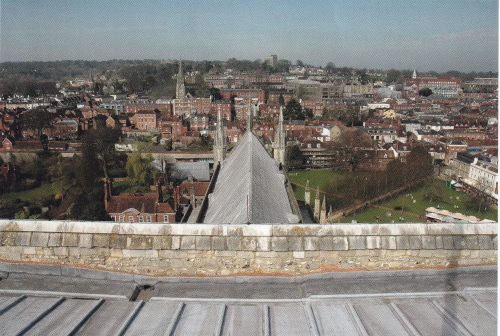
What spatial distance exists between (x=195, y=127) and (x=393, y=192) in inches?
976

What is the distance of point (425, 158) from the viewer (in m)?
31.1

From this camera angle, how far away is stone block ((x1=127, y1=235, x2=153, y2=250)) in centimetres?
→ 412

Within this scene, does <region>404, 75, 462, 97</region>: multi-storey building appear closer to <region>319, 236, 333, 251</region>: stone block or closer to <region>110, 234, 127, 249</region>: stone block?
<region>319, 236, 333, 251</region>: stone block

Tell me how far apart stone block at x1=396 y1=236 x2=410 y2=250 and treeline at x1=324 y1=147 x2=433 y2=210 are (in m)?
19.1

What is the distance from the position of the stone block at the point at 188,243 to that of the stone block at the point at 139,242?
1.02ft

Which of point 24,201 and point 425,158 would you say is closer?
point 24,201

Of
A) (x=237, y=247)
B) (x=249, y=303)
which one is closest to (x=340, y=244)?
(x=237, y=247)

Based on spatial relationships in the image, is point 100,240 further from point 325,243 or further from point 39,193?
point 39,193

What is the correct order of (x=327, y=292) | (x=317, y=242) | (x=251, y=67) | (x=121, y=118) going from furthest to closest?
(x=251, y=67), (x=121, y=118), (x=317, y=242), (x=327, y=292)

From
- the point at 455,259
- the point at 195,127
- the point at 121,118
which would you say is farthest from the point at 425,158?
the point at 121,118

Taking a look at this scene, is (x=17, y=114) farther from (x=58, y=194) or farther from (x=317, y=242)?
(x=317, y=242)

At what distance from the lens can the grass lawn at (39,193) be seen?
25.2 meters

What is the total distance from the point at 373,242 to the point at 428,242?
0.56 meters

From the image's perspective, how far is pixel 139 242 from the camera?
4.14 metres
